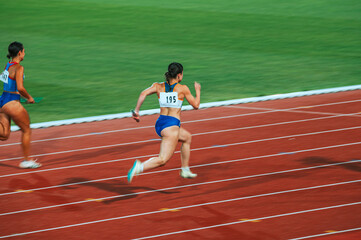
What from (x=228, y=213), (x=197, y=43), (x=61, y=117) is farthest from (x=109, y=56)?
(x=228, y=213)

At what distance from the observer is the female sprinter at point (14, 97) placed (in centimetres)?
1022

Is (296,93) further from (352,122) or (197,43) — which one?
(197,43)

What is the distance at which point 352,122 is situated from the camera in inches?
504

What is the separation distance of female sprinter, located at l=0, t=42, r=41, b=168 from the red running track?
1.82 ft

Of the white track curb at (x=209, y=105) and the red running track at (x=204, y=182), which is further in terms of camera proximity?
the white track curb at (x=209, y=105)

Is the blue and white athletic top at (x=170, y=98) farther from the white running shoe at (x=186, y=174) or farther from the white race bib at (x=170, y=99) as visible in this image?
the white running shoe at (x=186, y=174)

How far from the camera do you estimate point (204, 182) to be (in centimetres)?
970

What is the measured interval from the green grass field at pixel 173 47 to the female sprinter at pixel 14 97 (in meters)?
3.54

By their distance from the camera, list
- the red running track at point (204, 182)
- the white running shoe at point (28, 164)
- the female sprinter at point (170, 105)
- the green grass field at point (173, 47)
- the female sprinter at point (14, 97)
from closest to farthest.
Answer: the red running track at point (204, 182) < the female sprinter at point (170, 105) < the female sprinter at point (14, 97) < the white running shoe at point (28, 164) < the green grass field at point (173, 47)

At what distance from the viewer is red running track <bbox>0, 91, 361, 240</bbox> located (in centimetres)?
801

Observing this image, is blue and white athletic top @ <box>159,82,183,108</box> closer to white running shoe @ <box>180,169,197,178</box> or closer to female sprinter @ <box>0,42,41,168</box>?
white running shoe @ <box>180,169,197,178</box>

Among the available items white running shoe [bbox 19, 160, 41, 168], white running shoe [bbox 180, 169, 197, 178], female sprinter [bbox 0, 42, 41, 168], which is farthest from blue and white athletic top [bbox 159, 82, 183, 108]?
white running shoe [bbox 19, 160, 41, 168]

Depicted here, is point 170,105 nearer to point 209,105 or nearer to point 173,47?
point 209,105

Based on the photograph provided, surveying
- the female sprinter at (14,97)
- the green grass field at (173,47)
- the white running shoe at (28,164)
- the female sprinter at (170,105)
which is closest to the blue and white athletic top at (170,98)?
the female sprinter at (170,105)
